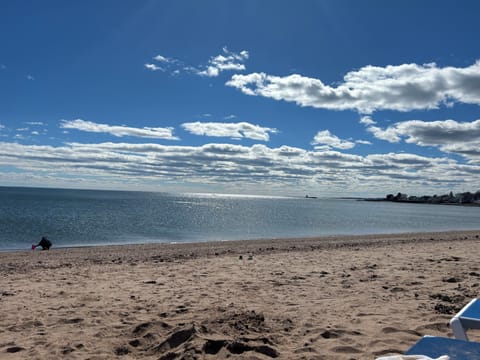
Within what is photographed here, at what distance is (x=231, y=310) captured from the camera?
636 cm

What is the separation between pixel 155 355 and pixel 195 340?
0.53 meters

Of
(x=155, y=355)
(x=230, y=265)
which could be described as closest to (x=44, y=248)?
(x=230, y=265)

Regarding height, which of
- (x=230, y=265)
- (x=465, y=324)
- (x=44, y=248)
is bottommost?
(x=44, y=248)

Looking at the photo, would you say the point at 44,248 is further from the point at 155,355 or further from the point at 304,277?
the point at 155,355

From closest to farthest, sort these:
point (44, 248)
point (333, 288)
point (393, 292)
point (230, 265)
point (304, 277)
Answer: point (393, 292) < point (333, 288) < point (304, 277) < point (230, 265) < point (44, 248)

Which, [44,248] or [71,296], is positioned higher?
[71,296]

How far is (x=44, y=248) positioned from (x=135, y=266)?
49.7 feet

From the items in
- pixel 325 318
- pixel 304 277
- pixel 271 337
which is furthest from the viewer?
pixel 304 277

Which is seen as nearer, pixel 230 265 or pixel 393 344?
pixel 393 344

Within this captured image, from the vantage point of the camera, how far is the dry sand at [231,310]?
16.0 feet

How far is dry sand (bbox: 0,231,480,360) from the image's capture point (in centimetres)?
488

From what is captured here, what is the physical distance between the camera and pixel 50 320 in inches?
243

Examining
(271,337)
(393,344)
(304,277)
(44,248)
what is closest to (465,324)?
(393,344)

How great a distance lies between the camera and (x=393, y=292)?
766cm
